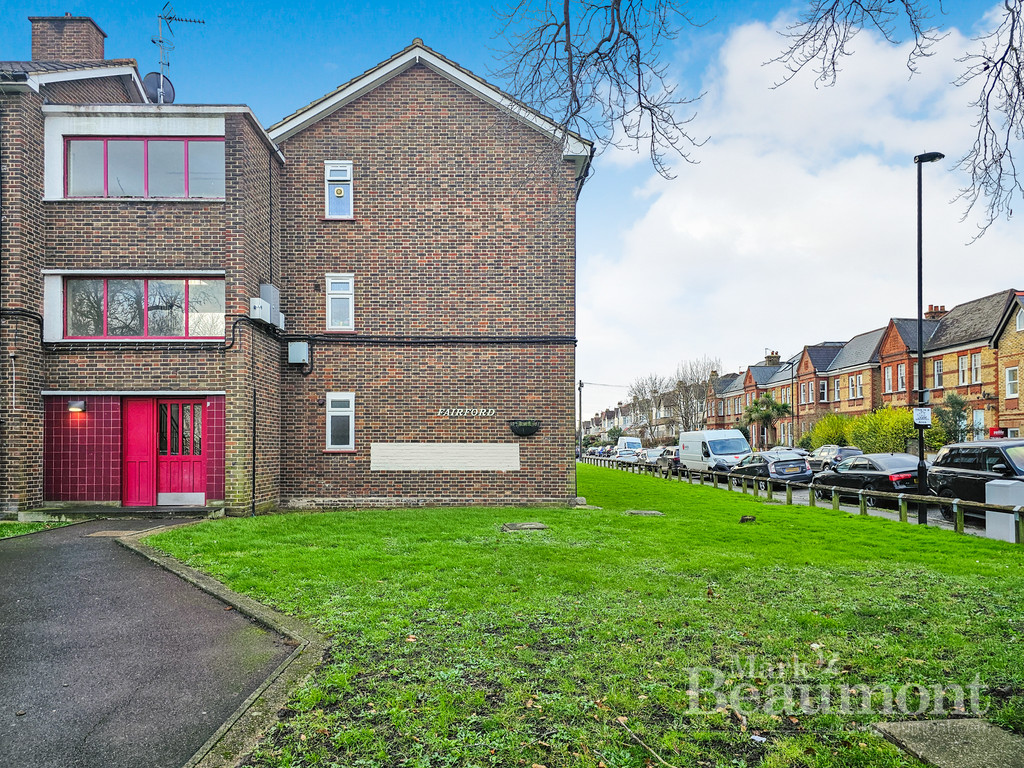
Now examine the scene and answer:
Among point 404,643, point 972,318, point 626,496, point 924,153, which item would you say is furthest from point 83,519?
point 972,318

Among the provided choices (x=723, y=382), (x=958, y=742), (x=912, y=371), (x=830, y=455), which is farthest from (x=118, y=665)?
(x=723, y=382)

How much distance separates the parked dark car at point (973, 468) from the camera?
13898 mm

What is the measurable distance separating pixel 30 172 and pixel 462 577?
13.1 m

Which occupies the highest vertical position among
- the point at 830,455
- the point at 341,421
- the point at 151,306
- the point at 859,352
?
the point at 859,352

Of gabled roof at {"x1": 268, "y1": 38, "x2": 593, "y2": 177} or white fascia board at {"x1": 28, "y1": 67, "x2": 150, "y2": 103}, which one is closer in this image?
white fascia board at {"x1": 28, "y1": 67, "x2": 150, "y2": 103}

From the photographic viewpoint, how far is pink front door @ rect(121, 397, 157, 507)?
569 inches

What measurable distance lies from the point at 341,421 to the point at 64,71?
32.9ft

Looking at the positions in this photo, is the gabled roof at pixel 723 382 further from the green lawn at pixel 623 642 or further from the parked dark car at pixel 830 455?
the green lawn at pixel 623 642

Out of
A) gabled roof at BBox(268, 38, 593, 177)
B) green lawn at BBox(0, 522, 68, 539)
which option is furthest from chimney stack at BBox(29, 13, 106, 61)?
green lawn at BBox(0, 522, 68, 539)

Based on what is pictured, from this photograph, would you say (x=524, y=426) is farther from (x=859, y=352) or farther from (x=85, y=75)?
(x=859, y=352)

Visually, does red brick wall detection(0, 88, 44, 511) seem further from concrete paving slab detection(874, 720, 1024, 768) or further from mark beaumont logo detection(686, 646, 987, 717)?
concrete paving slab detection(874, 720, 1024, 768)

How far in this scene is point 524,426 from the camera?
1590 cm

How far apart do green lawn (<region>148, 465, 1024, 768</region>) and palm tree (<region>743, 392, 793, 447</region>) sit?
1944 inches

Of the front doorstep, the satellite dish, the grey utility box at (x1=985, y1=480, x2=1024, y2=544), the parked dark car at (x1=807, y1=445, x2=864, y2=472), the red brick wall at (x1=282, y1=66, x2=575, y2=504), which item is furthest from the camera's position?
the parked dark car at (x1=807, y1=445, x2=864, y2=472)
